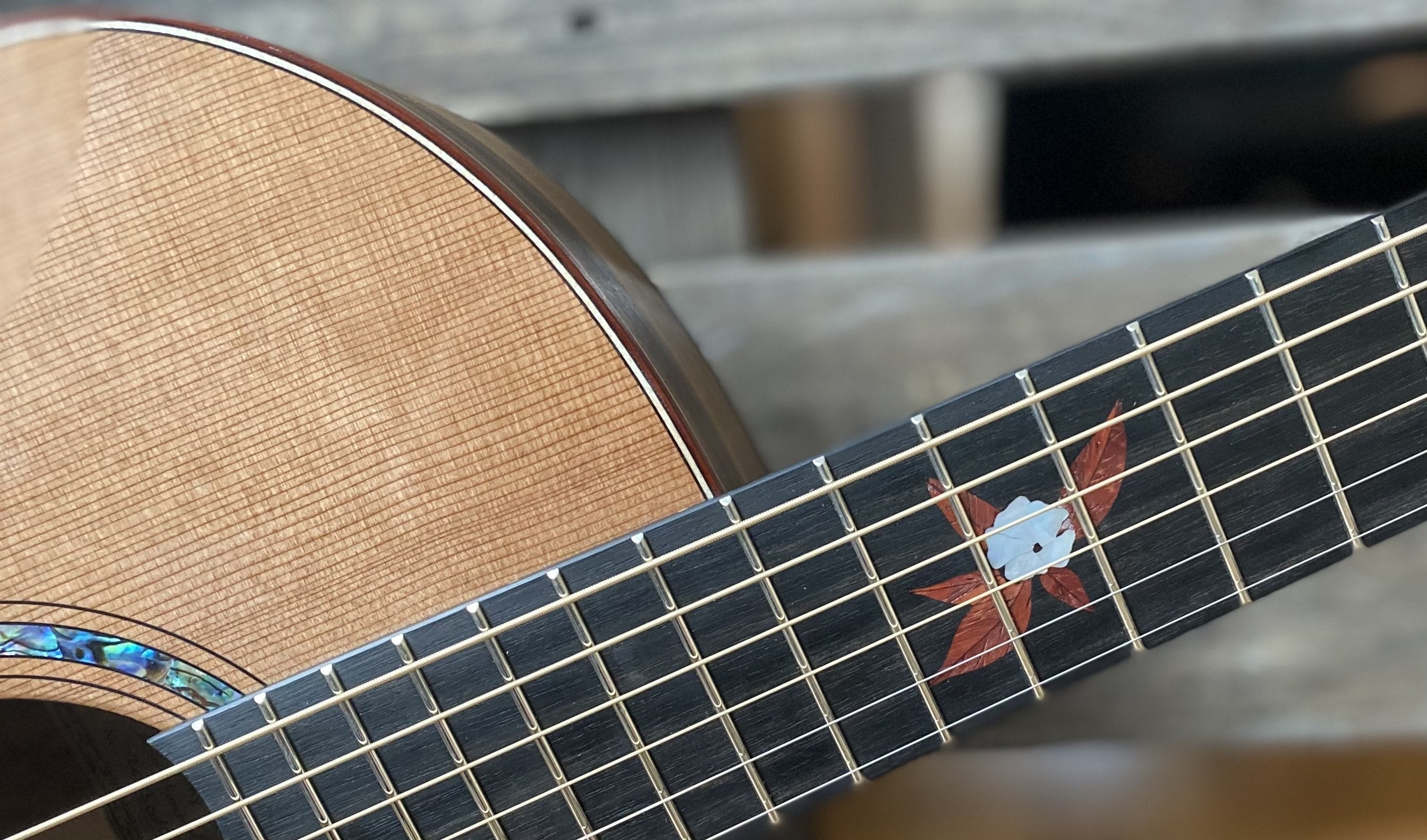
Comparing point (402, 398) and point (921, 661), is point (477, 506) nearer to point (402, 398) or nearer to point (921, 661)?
point (402, 398)

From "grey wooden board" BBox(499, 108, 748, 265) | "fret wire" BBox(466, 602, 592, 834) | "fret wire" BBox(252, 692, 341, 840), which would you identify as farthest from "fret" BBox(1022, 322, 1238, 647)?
"grey wooden board" BBox(499, 108, 748, 265)

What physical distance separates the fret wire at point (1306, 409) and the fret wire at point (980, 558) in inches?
5.7

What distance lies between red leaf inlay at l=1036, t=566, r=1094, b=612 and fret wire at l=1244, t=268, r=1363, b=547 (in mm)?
116

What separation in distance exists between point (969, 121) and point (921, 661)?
490mm

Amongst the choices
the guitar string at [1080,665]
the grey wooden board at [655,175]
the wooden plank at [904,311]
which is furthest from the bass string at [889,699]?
the grey wooden board at [655,175]

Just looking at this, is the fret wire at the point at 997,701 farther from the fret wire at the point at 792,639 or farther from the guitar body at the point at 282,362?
the guitar body at the point at 282,362


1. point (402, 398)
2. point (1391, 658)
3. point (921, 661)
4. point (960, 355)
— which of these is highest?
point (402, 398)

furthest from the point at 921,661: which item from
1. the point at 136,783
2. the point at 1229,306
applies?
the point at 136,783

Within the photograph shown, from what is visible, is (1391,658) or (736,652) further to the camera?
(1391,658)

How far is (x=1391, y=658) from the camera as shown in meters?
0.77

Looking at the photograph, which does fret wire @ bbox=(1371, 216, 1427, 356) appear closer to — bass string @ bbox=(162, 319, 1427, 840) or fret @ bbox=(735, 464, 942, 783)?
bass string @ bbox=(162, 319, 1427, 840)

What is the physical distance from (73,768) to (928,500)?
1.44 ft

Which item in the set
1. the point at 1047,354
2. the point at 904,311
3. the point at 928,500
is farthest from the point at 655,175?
the point at 928,500

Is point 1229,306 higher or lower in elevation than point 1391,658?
higher
